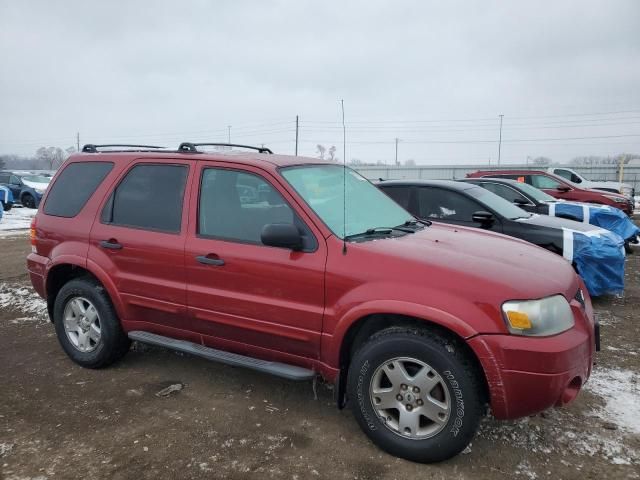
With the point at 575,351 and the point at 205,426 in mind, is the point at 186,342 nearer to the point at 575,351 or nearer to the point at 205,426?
the point at 205,426

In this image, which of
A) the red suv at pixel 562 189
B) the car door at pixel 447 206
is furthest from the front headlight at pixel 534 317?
the red suv at pixel 562 189

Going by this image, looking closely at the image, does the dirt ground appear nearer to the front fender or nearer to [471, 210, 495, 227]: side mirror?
the front fender

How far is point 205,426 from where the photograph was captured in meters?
3.30

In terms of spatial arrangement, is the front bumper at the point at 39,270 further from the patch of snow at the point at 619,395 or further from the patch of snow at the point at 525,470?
the patch of snow at the point at 619,395

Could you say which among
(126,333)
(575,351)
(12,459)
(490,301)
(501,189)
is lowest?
(12,459)

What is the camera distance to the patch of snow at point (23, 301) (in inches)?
230

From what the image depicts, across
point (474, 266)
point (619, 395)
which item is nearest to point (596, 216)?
point (619, 395)

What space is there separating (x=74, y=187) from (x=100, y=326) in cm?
124

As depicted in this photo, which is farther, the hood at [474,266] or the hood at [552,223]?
the hood at [552,223]

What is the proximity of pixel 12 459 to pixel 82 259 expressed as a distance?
5.29 feet

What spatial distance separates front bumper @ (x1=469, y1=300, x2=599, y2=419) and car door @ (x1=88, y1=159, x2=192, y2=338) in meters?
2.15

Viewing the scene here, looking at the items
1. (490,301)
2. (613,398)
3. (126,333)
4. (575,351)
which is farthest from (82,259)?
(613,398)

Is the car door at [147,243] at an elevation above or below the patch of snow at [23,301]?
above

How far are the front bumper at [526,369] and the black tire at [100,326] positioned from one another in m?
2.87
